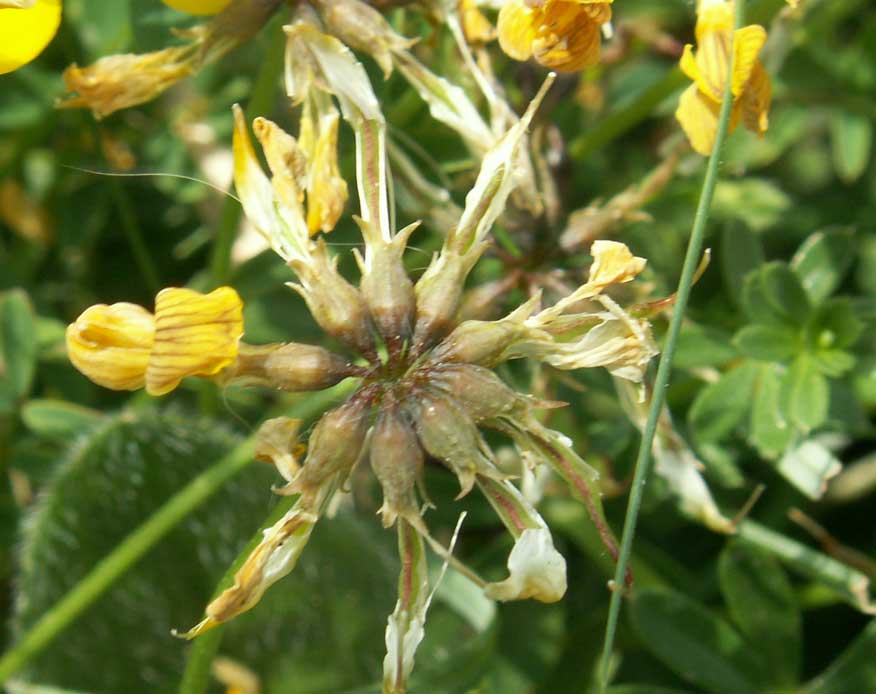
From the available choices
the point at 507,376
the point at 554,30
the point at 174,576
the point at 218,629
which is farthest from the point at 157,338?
the point at 174,576

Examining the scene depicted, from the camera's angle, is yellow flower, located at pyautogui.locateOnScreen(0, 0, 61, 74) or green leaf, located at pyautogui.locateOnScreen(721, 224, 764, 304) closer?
yellow flower, located at pyautogui.locateOnScreen(0, 0, 61, 74)

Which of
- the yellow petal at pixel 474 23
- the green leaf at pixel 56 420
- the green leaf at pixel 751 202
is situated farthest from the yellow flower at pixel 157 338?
the green leaf at pixel 751 202

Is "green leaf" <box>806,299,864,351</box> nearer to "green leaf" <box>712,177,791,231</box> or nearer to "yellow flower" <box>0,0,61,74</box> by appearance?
"green leaf" <box>712,177,791,231</box>

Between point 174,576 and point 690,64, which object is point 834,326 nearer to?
point 690,64

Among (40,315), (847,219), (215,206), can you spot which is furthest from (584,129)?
(40,315)

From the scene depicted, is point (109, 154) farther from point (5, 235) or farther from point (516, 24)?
point (516, 24)

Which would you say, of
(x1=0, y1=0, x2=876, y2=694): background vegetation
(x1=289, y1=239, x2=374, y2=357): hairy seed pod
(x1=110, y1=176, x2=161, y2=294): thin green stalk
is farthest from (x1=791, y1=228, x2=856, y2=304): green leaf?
(x1=110, y1=176, x2=161, y2=294): thin green stalk
